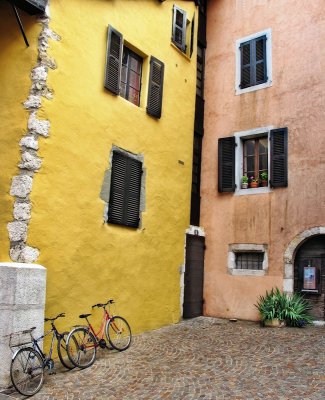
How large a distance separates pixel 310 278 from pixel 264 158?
3.31 metres

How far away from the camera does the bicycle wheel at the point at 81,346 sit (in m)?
6.50

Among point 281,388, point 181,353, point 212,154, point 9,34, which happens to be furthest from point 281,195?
point 9,34

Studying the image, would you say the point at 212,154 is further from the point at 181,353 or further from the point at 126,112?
the point at 181,353

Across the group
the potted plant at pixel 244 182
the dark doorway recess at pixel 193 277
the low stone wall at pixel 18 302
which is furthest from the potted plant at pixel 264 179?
the low stone wall at pixel 18 302

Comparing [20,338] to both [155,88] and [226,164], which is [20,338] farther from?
[226,164]

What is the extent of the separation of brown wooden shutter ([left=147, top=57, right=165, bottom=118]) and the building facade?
97.8 inches

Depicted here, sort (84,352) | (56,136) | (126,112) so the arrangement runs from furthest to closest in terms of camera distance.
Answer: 1. (126,112)
2. (56,136)
3. (84,352)

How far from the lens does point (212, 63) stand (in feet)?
40.2

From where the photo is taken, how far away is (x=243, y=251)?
10688 mm

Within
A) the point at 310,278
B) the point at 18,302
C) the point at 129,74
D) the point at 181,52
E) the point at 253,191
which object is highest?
the point at 181,52

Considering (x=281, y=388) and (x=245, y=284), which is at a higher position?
(x=245, y=284)

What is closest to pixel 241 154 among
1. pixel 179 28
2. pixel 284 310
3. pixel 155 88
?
pixel 155 88

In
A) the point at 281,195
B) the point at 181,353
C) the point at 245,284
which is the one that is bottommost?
the point at 181,353

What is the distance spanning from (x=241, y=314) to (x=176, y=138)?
15.5ft
